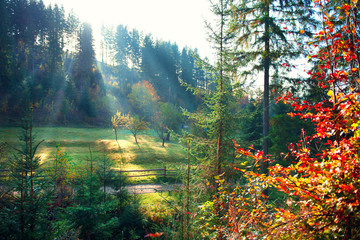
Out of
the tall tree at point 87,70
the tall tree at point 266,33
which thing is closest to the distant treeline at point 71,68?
the tall tree at point 87,70

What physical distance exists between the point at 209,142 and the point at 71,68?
45218 millimetres

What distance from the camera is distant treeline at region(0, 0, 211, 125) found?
1283 inches

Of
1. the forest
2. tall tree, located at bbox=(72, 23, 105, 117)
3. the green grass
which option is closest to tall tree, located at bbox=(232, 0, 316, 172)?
the forest

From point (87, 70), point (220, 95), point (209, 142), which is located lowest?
point (209, 142)

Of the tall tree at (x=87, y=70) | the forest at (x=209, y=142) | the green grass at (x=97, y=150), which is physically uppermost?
the tall tree at (x=87, y=70)

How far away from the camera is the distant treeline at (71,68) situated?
3259 centimetres

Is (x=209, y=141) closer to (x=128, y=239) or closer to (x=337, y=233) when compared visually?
(x=128, y=239)

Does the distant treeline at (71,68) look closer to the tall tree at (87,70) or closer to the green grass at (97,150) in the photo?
the tall tree at (87,70)

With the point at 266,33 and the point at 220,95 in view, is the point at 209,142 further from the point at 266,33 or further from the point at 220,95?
the point at 266,33

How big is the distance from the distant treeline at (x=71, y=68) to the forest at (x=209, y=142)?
10.7 inches

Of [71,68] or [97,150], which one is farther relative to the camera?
[71,68]

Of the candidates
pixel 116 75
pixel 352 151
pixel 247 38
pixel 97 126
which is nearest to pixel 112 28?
pixel 116 75

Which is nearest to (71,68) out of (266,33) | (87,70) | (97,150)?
(87,70)

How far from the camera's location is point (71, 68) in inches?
1709
